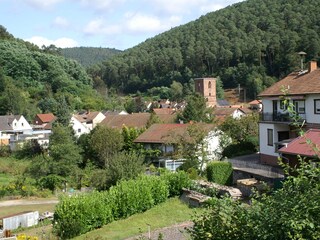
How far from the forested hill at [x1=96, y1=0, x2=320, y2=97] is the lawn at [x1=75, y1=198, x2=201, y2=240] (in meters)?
86.4

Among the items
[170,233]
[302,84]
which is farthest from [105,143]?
[170,233]

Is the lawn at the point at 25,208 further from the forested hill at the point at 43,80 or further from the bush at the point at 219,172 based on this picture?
the forested hill at the point at 43,80

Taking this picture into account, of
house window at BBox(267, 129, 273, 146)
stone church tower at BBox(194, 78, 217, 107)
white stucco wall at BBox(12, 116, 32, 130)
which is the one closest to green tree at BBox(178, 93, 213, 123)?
house window at BBox(267, 129, 273, 146)

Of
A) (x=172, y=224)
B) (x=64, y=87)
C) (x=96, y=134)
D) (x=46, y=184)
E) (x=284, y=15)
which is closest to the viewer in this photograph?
(x=172, y=224)

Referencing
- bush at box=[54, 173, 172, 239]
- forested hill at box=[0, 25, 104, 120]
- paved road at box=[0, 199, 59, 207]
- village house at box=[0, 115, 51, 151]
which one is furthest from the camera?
forested hill at box=[0, 25, 104, 120]

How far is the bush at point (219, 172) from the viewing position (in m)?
24.6

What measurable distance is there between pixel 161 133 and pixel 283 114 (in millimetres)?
13350

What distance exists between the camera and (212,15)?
174m

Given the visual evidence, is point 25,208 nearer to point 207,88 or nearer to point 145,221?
point 145,221

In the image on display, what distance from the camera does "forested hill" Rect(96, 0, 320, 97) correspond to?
11238 cm

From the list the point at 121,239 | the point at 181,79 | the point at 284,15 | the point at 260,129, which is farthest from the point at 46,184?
the point at 284,15

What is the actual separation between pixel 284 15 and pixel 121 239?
13043cm

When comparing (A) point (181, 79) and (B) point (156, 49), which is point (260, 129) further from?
(B) point (156, 49)

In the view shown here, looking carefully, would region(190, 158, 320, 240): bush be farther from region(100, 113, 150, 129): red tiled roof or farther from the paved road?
region(100, 113, 150, 129): red tiled roof
